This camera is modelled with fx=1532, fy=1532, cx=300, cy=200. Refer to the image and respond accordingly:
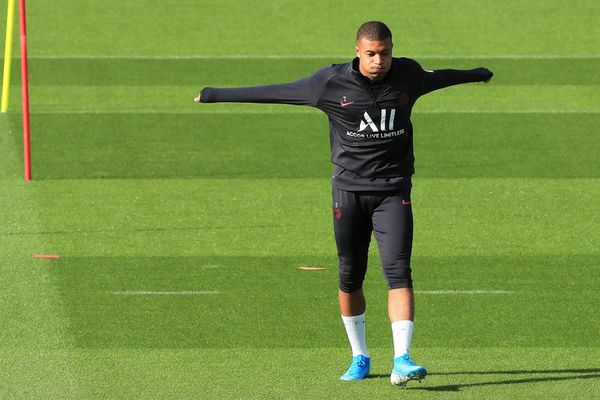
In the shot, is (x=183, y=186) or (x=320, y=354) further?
(x=183, y=186)

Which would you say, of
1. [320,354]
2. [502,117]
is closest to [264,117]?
[502,117]

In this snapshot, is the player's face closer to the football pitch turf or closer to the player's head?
the player's head

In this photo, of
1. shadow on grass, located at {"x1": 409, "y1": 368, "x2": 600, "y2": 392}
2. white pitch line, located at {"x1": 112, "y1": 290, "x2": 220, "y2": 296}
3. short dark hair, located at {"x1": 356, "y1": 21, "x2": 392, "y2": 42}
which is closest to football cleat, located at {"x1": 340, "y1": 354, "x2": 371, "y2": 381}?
shadow on grass, located at {"x1": 409, "y1": 368, "x2": 600, "y2": 392}

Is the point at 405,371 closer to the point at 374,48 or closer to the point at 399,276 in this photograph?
the point at 399,276

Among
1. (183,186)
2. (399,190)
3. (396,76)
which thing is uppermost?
(396,76)

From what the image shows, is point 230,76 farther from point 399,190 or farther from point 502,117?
point 399,190

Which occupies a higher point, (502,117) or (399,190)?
(399,190)

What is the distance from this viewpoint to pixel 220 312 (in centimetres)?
1182

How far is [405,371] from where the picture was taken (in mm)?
9242

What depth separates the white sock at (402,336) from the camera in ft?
30.7

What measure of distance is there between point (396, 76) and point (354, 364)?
→ 189 cm

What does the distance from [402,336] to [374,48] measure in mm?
1768

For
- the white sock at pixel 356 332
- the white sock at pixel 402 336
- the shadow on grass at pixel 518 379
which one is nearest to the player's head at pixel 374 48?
the white sock at pixel 402 336

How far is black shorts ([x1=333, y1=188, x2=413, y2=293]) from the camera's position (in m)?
9.52
